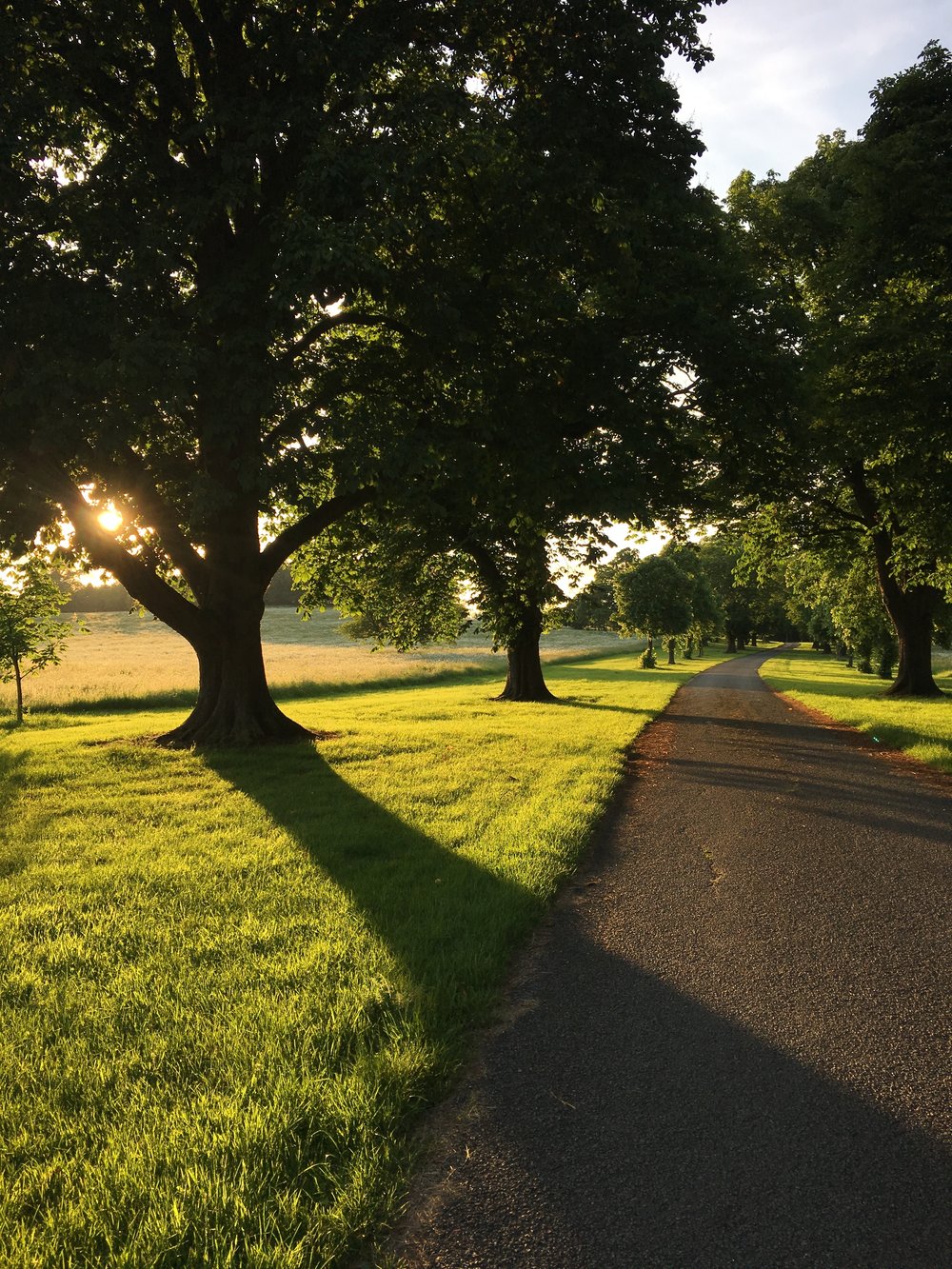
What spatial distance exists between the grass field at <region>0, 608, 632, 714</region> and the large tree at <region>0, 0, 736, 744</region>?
1218cm

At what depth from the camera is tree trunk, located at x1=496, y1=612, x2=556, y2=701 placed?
80.4ft

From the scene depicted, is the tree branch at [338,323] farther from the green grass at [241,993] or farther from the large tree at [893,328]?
the green grass at [241,993]

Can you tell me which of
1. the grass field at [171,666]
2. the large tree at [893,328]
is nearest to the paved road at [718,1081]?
the large tree at [893,328]

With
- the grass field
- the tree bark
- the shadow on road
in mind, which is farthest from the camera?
the grass field

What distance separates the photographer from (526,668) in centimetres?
2481

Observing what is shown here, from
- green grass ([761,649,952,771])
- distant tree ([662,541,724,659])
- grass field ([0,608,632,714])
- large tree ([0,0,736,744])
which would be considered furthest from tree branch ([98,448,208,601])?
distant tree ([662,541,724,659])

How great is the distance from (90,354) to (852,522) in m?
21.8

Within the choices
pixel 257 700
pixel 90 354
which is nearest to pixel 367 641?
pixel 257 700

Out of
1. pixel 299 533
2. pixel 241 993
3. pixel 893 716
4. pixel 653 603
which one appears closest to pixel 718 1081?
pixel 241 993

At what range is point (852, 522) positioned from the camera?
75.1ft

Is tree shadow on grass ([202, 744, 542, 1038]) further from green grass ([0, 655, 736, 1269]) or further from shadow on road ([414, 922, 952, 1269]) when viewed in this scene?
shadow on road ([414, 922, 952, 1269])

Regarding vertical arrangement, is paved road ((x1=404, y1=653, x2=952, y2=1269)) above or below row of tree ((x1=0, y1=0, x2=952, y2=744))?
below

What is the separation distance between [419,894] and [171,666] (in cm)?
3909

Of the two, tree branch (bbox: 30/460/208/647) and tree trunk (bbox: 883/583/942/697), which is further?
tree trunk (bbox: 883/583/942/697)
